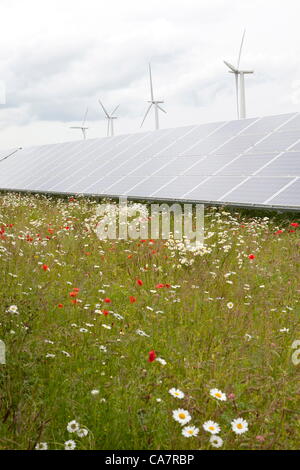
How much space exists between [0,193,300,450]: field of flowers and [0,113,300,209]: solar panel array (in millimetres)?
4683

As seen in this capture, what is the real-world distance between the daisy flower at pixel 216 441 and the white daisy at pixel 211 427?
0.08 meters

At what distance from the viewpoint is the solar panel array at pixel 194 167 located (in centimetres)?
1249

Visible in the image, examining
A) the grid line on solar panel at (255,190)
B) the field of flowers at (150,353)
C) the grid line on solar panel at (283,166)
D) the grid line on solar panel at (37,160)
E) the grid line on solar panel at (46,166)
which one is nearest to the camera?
the field of flowers at (150,353)

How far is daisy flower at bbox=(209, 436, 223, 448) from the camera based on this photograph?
9.34ft

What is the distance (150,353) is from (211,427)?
2.11ft

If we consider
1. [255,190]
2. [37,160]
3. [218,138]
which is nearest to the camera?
[255,190]

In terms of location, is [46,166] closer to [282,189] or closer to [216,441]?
[282,189]

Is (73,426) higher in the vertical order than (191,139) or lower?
lower

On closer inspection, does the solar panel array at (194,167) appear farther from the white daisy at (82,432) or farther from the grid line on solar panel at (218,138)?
the white daisy at (82,432)

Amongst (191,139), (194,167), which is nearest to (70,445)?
(194,167)

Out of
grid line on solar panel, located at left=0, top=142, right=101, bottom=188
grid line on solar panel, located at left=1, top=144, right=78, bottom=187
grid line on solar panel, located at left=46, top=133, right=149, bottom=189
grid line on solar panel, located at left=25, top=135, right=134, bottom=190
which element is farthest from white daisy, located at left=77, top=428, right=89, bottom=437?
grid line on solar panel, located at left=1, top=144, right=78, bottom=187

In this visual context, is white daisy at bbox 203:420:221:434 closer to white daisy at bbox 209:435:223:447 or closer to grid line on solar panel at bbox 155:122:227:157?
white daisy at bbox 209:435:223:447

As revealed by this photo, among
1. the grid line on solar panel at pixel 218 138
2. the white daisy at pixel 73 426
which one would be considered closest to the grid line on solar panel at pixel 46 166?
the grid line on solar panel at pixel 218 138

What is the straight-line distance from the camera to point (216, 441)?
289 cm
